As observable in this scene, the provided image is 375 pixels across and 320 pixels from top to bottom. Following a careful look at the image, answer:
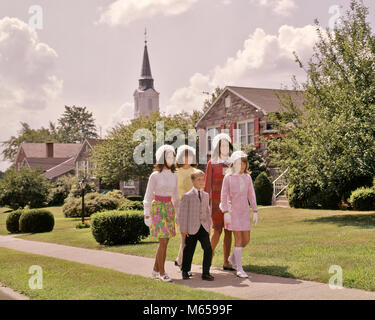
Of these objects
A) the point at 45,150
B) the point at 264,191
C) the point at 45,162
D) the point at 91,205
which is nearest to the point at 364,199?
the point at 264,191

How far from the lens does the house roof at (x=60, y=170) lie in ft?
185

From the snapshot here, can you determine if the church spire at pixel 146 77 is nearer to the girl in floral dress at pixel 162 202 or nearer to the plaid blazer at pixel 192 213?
the girl in floral dress at pixel 162 202

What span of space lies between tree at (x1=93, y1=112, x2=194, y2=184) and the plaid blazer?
2646 centimetres

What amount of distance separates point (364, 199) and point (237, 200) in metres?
13.2

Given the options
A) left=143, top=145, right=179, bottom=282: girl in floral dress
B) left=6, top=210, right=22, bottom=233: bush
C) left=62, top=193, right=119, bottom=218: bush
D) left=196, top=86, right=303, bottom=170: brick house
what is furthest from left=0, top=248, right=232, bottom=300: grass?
left=196, top=86, right=303, bottom=170: brick house

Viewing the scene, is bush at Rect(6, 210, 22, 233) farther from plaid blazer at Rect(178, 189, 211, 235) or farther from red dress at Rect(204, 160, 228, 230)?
plaid blazer at Rect(178, 189, 211, 235)

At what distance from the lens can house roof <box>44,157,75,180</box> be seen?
56.5 m

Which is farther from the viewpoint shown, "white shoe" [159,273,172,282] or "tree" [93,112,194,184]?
"tree" [93,112,194,184]

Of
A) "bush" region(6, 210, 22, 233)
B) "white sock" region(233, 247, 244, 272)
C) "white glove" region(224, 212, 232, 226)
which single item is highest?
"white glove" region(224, 212, 232, 226)

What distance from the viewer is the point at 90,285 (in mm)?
7016

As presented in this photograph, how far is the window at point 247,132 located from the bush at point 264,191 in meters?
4.72

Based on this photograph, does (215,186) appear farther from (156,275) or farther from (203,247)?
(156,275)

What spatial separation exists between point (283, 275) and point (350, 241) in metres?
4.27

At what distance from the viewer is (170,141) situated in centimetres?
3450
